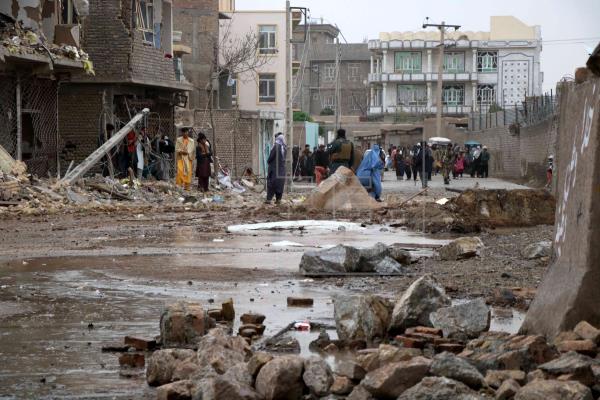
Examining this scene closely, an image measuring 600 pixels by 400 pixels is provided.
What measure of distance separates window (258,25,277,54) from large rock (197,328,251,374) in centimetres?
6015

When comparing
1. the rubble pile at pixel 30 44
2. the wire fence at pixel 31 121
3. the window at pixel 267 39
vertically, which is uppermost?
the window at pixel 267 39

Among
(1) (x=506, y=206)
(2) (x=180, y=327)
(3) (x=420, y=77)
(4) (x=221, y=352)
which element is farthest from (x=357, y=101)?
(4) (x=221, y=352)

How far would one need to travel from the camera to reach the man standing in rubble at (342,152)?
23.5 metres

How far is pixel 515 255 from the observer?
38.7 ft

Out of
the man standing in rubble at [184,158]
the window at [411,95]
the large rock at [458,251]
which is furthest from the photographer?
the window at [411,95]

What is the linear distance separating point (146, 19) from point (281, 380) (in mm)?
31562

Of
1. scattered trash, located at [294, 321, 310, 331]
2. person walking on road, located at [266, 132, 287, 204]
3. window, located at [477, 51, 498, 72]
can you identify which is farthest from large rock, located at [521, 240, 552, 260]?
window, located at [477, 51, 498, 72]

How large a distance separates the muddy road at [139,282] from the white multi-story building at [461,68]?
94791mm

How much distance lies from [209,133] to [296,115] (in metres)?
28.3

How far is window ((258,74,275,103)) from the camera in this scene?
6538cm

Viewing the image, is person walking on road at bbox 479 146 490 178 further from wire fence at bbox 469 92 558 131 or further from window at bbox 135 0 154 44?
window at bbox 135 0 154 44

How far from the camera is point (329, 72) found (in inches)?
4606

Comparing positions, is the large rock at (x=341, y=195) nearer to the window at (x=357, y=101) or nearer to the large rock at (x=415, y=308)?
the large rock at (x=415, y=308)

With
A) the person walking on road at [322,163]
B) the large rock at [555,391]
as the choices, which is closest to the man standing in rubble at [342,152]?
the person walking on road at [322,163]
